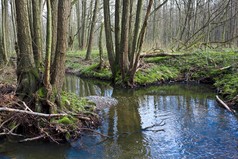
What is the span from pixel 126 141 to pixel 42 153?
1.95m

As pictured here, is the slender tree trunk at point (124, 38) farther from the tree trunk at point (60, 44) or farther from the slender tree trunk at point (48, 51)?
the slender tree trunk at point (48, 51)

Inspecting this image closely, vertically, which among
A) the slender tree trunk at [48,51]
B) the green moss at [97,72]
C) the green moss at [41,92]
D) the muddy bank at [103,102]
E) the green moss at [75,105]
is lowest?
the muddy bank at [103,102]

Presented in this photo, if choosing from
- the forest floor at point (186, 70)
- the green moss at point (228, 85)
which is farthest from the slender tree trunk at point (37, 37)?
the green moss at point (228, 85)

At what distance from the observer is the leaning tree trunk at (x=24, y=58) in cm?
677

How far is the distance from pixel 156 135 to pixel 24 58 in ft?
13.2

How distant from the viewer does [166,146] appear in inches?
235

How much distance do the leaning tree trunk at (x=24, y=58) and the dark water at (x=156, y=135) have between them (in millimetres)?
1507

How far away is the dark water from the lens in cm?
557

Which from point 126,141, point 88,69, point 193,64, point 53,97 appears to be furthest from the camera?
point 88,69

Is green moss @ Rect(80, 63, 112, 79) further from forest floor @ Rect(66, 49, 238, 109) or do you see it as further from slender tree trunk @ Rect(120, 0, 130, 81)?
slender tree trunk @ Rect(120, 0, 130, 81)

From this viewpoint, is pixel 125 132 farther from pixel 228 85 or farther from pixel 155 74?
pixel 155 74

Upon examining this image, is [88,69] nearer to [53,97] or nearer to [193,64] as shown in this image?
[193,64]

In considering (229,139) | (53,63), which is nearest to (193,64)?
(229,139)

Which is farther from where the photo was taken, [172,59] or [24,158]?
[172,59]
